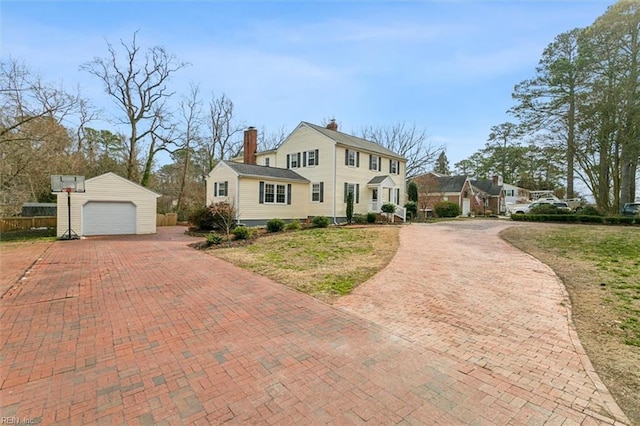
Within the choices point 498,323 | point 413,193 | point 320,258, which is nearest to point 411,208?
point 413,193

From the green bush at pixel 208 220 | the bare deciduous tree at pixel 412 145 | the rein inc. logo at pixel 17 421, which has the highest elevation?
the bare deciduous tree at pixel 412 145

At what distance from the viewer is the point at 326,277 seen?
7.37 metres

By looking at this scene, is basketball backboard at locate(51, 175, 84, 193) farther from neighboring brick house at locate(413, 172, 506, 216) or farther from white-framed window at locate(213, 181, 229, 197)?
neighboring brick house at locate(413, 172, 506, 216)

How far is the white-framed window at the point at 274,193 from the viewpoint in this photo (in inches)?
764

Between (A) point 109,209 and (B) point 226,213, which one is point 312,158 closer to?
(B) point 226,213

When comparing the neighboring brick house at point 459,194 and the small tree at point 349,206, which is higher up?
the neighboring brick house at point 459,194

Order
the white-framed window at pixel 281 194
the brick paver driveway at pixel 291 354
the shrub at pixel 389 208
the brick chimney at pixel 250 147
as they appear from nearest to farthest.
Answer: the brick paver driveway at pixel 291 354 → the white-framed window at pixel 281 194 → the shrub at pixel 389 208 → the brick chimney at pixel 250 147

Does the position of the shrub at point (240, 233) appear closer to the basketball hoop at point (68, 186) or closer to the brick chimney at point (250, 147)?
the basketball hoop at point (68, 186)

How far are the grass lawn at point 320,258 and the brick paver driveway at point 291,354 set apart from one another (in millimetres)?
692

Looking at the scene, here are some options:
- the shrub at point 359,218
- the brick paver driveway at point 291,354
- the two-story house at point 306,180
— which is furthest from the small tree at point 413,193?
the brick paver driveway at point 291,354

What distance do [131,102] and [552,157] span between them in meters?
34.9

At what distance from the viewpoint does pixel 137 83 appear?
26266 mm

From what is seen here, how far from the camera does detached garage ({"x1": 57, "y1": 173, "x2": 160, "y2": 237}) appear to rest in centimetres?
1599

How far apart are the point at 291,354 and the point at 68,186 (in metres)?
16.8
